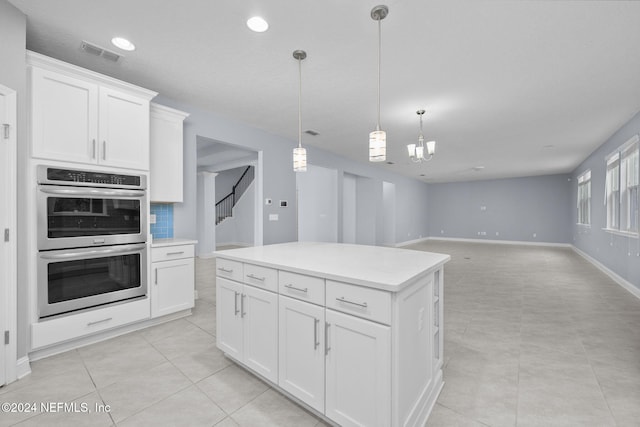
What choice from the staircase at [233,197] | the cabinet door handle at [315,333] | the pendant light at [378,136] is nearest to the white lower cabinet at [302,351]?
the cabinet door handle at [315,333]

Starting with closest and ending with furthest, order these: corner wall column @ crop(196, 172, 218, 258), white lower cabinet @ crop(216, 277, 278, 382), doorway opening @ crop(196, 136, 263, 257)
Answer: white lower cabinet @ crop(216, 277, 278, 382) → doorway opening @ crop(196, 136, 263, 257) → corner wall column @ crop(196, 172, 218, 258)

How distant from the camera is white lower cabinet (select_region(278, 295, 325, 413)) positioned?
1480 millimetres

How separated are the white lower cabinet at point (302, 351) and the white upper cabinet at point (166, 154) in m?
2.25

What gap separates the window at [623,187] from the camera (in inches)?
156

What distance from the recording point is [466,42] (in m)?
2.31

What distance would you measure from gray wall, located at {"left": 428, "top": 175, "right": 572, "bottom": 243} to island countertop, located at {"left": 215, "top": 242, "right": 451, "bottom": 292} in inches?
426

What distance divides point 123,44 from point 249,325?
2587 mm

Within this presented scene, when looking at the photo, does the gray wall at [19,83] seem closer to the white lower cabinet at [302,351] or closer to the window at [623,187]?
the white lower cabinet at [302,351]

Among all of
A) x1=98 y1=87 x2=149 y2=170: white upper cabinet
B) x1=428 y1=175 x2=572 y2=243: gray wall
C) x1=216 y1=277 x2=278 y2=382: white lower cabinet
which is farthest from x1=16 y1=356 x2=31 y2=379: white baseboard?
x1=428 y1=175 x2=572 y2=243: gray wall

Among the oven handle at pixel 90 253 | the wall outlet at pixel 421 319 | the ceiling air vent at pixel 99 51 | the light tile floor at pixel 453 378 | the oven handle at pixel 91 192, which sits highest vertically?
the ceiling air vent at pixel 99 51

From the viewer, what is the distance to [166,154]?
3174mm

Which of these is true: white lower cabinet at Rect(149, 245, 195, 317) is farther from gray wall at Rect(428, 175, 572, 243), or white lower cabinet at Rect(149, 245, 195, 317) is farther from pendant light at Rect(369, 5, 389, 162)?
gray wall at Rect(428, 175, 572, 243)

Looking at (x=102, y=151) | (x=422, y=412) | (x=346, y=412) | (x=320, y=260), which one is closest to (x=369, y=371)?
(x=346, y=412)

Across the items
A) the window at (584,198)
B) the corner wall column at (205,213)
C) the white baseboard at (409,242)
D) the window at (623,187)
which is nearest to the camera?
the window at (623,187)
